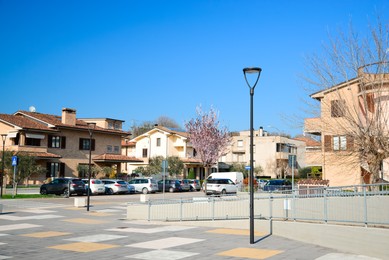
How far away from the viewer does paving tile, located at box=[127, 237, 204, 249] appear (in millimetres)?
12688

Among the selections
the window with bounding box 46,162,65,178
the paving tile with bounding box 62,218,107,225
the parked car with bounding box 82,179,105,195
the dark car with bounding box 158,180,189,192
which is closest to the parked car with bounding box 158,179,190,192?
the dark car with bounding box 158,180,189,192

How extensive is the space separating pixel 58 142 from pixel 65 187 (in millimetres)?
17078

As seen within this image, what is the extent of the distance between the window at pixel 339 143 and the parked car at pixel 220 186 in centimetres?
2127

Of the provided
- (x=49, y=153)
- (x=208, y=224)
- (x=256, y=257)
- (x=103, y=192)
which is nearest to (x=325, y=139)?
(x=208, y=224)

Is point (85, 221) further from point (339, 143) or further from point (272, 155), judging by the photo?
point (272, 155)

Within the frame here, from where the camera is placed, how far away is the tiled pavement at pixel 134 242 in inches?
441

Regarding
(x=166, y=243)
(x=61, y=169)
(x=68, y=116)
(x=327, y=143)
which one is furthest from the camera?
(x=68, y=116)

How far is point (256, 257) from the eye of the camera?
1090 cm

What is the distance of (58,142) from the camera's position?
52.7m

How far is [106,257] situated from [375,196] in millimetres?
7735

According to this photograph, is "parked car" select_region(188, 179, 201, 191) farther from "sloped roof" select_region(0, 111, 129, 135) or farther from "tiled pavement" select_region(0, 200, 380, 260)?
"tiled pavement" select_region(0, 200, 380, 260)

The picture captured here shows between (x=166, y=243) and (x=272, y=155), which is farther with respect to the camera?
(x=272, y=155)

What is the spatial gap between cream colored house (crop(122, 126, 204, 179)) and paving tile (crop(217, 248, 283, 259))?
54.5 m

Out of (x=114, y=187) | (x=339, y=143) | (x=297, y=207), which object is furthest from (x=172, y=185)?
(x=297, y=207)
